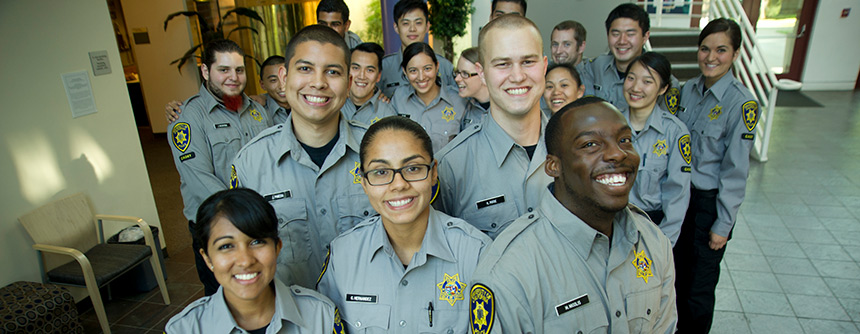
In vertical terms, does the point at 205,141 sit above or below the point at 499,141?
below

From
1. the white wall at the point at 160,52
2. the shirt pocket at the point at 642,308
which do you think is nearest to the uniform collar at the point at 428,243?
the shirt pocket at the point at 642,308

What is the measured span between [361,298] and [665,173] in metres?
1.79

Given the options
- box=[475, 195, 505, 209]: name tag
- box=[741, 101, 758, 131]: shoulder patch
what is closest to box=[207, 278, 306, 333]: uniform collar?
box=[475, 195, 505, 209]: name tag

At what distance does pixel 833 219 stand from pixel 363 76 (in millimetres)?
4590

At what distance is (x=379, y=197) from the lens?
5.12ft

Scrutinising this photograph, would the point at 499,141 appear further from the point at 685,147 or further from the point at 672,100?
the point at 672,100

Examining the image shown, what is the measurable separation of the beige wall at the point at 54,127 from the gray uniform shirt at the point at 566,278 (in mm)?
3339

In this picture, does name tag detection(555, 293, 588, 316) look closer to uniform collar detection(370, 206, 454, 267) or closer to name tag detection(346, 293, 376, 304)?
uniform collar detection(370, 206, 454, 267)

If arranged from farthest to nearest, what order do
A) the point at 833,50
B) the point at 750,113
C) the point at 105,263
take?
the point at 833,50 < the point at 105,263 < the point at 750,113

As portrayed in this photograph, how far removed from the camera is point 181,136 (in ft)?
9.23

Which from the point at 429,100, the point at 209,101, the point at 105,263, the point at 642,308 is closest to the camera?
the point at 642,308

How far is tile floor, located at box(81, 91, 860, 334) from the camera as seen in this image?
311cm

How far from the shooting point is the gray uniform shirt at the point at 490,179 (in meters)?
1.90

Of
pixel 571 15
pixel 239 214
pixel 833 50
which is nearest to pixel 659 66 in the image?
pixel 239 214
